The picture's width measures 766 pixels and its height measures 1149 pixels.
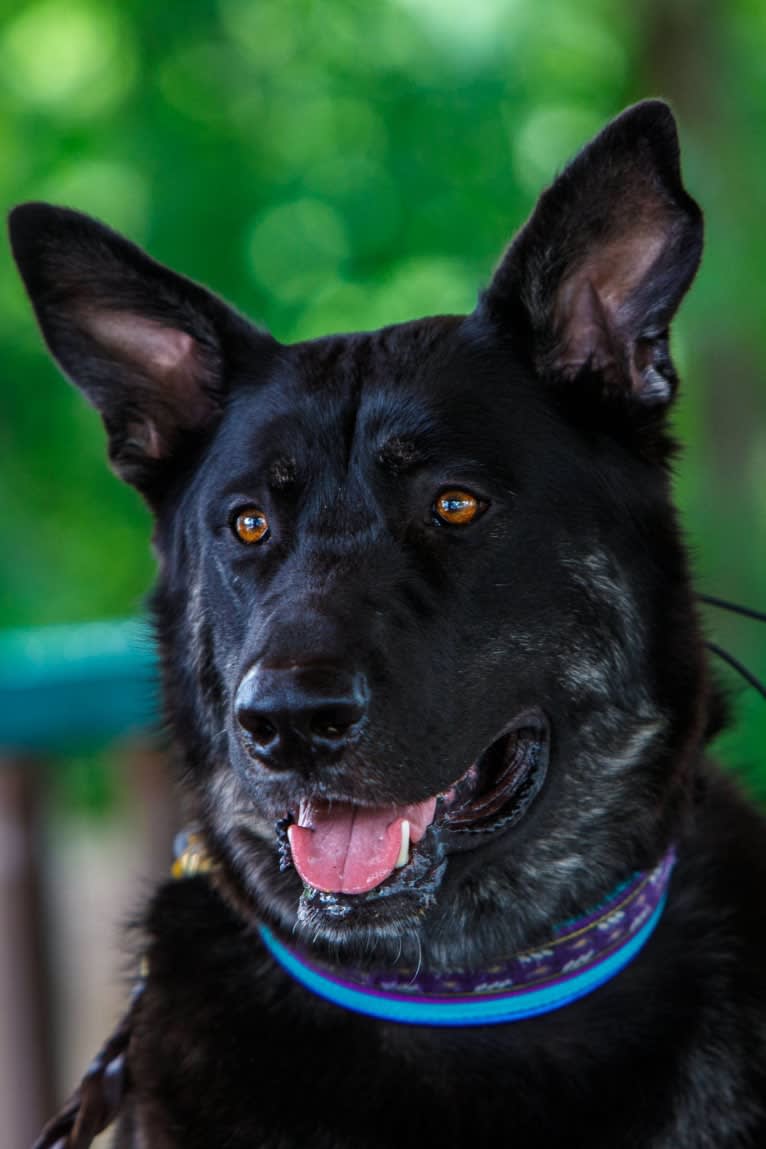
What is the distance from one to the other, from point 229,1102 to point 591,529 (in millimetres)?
1109

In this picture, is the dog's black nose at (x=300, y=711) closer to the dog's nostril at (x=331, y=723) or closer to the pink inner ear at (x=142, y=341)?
the dog's nostril at (x=331, y=723)

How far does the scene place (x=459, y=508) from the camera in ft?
7.27

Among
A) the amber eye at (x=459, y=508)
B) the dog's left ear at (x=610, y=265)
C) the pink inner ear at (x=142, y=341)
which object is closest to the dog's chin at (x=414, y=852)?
the amber eye at (x=459, y=508)

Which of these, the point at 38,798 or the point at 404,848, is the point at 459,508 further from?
the point at 38,798

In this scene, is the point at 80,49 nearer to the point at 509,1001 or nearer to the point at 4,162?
the point at 4,162

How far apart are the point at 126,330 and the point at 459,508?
0.79m

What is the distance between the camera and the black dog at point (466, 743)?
2.08 m

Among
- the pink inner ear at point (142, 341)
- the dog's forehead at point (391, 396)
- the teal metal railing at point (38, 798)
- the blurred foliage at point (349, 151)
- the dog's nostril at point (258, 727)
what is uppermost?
the blurred foliage at point (349, 151)

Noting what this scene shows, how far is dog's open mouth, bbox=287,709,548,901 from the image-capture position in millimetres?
2064

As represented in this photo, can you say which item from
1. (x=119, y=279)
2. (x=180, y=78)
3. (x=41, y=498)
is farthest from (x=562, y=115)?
(x=119, y=279)

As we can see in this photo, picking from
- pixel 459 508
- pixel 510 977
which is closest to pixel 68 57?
pixel 459 508

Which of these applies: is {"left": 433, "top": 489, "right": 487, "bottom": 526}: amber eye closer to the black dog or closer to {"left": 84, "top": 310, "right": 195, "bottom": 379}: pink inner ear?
the black dog

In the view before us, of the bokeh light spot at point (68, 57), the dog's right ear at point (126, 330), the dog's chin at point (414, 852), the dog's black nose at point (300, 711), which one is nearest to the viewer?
the dog's black nose at point (300, 711)

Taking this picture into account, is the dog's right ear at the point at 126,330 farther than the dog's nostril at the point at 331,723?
Yes
